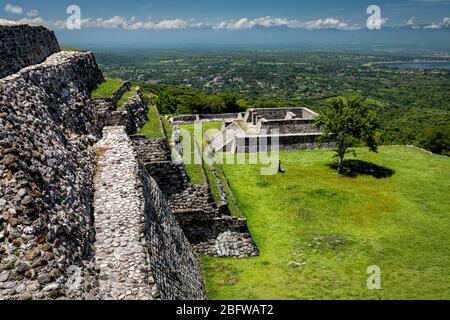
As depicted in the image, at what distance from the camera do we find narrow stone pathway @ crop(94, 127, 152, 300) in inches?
334

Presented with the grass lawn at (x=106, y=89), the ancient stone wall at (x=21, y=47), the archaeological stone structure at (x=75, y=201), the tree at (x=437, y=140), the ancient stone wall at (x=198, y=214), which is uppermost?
the ancient stone wall at (x=21, y=47)

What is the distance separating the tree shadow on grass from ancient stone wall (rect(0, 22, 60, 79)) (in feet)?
61.4

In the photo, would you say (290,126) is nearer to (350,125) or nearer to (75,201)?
(350,125)

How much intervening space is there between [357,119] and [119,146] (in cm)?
1682

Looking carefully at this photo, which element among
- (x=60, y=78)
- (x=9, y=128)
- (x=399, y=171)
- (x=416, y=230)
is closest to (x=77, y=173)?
(x=9, y=128)

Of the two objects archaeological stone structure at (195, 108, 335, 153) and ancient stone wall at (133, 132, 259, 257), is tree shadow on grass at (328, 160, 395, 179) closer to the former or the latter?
archaeological stone structure at (195, 108, 335, 153)

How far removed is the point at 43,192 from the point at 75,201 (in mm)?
1254

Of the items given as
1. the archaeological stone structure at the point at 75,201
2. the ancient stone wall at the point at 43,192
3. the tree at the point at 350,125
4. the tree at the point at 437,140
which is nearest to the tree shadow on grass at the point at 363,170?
the tree at the point at 350,125

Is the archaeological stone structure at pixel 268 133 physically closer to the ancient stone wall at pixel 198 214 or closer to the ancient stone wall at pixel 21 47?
the ancient stone wall at pixel 198 214

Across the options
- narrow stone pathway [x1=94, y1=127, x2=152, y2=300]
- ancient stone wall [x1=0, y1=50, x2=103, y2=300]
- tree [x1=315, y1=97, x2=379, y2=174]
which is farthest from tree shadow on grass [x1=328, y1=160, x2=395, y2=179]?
ancient stone wall [x1=0, y1=50, x2=103, y2=300]

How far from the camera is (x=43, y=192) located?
8555 mm

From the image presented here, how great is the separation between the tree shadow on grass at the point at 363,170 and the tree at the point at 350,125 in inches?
25.2

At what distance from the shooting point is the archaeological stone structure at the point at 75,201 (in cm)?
745
